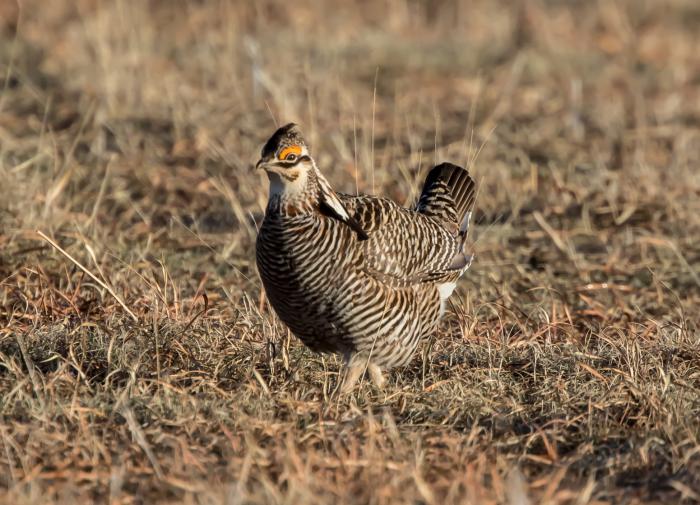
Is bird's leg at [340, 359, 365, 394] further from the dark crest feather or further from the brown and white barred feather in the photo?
the dark crest feather

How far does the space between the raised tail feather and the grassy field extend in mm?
179

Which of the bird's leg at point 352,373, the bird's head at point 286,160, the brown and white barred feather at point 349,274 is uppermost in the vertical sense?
the bird's head at point 286,160

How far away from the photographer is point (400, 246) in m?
4.82

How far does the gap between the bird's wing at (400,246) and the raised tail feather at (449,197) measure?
0.40 metres

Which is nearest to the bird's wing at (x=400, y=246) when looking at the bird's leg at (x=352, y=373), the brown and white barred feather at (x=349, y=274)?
the brown and white barred feather at (x=349, y=274)

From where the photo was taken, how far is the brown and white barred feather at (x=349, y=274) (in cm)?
446

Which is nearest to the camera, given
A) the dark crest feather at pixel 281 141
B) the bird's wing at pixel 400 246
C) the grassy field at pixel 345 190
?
the grassy field at pixel 345 190

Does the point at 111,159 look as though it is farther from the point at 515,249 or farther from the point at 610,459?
the point at 610,459

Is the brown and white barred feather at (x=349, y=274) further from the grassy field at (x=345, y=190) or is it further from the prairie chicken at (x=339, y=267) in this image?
the grassy field at (x=345, y=190)

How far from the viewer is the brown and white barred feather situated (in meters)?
4.46

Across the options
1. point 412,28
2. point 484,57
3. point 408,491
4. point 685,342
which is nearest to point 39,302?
point 408,491

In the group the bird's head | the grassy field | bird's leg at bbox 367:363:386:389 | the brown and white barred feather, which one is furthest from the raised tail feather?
the bird's head

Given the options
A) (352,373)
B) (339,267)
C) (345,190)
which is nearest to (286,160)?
(339,267)

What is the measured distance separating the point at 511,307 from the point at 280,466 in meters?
2.30
